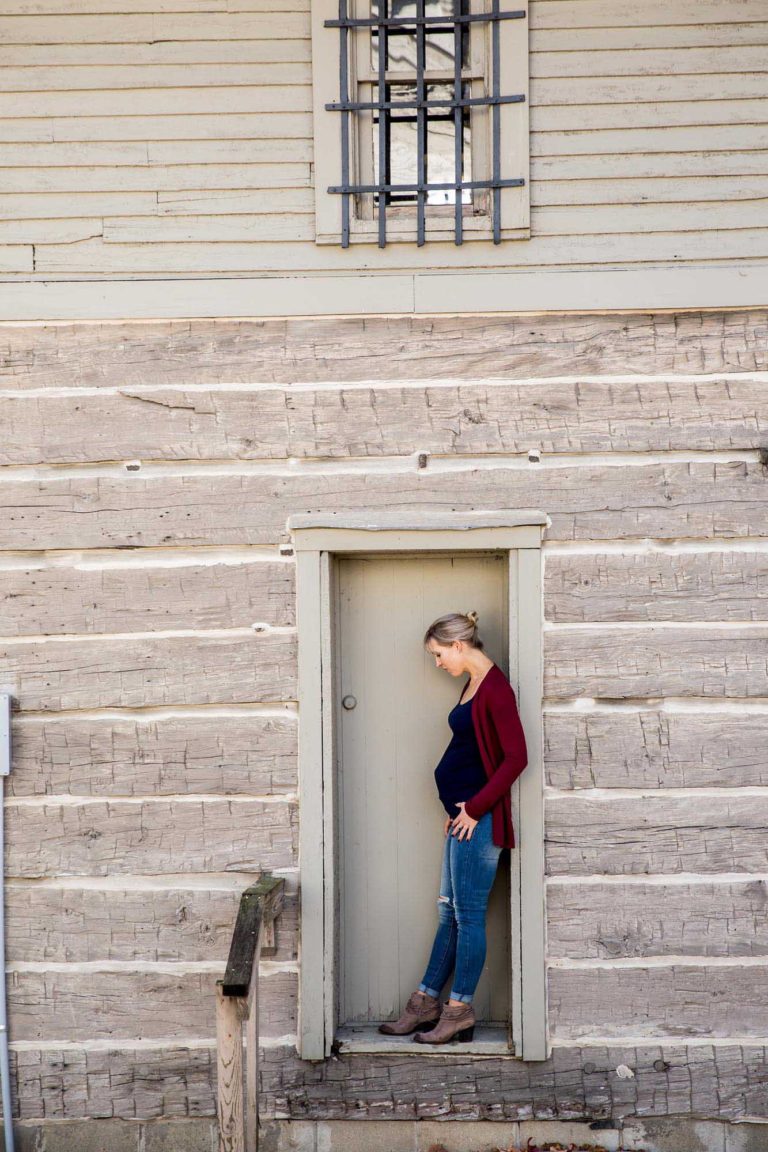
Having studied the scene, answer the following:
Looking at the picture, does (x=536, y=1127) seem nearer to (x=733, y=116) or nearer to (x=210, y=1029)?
(x=210, y=1029)

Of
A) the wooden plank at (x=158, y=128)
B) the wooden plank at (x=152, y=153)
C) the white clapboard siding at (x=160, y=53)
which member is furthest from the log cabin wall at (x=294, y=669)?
the white clapboard siding at (x=160, y=53)

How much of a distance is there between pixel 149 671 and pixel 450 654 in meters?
1.33

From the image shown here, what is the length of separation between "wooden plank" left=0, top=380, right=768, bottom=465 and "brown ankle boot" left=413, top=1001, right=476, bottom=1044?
6.41 feet

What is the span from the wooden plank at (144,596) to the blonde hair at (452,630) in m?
0.62

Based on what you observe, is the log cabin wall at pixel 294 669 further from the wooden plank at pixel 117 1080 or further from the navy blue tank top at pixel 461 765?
the navy blue tank top at pixel 461 765

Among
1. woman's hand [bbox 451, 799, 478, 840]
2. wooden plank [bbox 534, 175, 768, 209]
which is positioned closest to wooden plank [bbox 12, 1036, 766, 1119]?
woman's hand [bbox 451, 799, 478, 840]

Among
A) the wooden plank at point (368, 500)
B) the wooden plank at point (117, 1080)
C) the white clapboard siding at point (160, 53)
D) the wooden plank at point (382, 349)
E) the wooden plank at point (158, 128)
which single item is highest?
the white clapboard siding at point (160, 53)

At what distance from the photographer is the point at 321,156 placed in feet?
15.8

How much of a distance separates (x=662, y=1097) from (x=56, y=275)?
4.44 m

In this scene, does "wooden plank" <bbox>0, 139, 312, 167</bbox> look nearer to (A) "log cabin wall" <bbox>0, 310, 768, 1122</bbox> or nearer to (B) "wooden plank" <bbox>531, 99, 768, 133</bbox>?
(A) "log cabin wall" <bbox>0, 310, 768, 1122</bbox>

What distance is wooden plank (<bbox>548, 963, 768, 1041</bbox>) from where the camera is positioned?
4734 millimetres

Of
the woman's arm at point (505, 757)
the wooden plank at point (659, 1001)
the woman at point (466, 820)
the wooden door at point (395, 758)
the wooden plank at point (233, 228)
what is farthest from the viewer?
the wooden door at point (395, 758)

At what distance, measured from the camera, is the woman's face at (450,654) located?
468 centimetres

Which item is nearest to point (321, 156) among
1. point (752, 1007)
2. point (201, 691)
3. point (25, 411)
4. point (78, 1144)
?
point (25, 411)
